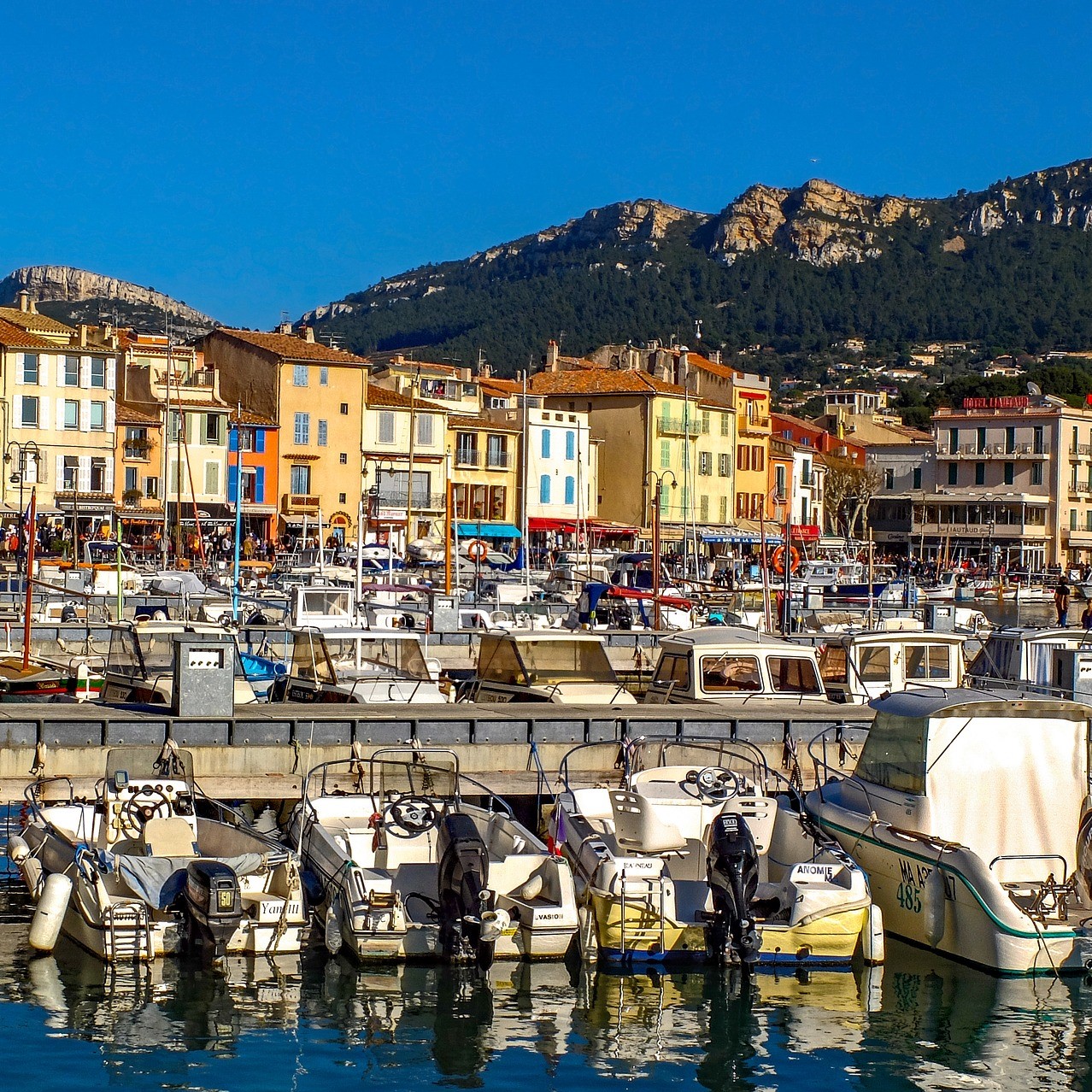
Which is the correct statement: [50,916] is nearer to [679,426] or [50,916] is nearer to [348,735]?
[348,735]

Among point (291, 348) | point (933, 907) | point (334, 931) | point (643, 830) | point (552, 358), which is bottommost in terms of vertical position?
point (334, 931)

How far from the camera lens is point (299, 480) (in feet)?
274

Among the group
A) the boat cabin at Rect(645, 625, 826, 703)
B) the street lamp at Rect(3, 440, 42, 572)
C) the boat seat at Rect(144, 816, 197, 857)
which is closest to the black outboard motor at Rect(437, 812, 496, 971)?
the boat seat at Rect(144, 816, 197, 857)

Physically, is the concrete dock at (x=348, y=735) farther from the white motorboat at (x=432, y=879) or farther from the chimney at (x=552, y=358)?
the chimney at (x=552, y=358)

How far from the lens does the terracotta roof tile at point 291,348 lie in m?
83.6

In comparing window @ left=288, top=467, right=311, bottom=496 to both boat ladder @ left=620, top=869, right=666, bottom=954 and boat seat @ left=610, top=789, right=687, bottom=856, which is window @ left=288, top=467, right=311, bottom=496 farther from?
boat ladder @ left=620, top=869, right=666, bottom=954

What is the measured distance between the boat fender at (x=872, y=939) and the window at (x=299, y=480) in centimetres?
6859

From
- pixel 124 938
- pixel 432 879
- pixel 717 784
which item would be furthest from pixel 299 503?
pixel 124 938

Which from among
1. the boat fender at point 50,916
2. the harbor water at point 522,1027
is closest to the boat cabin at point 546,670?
the harbor water at point 522,1027

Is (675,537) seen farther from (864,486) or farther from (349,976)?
(349,976)

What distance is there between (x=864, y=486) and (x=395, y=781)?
9078 centimetres

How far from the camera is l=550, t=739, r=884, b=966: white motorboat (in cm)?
1619

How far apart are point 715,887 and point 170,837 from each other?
5.96 metres

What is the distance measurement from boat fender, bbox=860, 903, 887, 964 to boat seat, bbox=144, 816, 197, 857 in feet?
23.0
